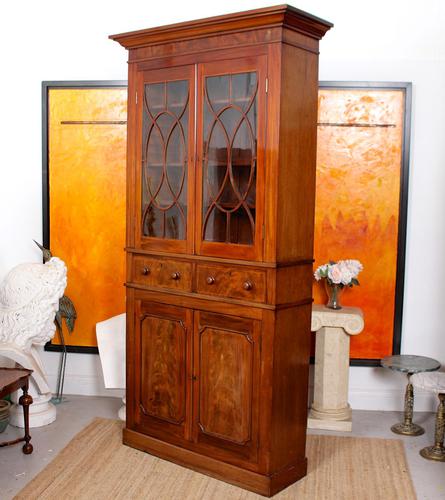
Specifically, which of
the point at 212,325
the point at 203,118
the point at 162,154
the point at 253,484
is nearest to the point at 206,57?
the point at 203,118

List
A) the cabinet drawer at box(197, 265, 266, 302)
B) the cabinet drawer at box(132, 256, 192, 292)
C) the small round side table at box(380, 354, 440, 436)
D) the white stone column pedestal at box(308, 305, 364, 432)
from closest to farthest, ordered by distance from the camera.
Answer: the cabinet drawer at box(197, 265, 266, 302) → the cabinet drawer at box(132, 256, 192, 292) → the small round side table at box(380, 354, 440, 436) → the white stone column pedestal at box(308, 305, 364, 432)

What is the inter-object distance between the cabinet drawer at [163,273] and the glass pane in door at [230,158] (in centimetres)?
25

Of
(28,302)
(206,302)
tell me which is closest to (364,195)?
(206,302)

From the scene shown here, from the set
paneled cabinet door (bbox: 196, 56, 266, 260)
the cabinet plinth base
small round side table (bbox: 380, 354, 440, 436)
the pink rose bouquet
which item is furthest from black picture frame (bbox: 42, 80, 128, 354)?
small round side table (bbox: 380, 354, 440, 436)

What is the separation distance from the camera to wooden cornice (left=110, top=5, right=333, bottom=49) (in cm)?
322

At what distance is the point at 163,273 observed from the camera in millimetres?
3871

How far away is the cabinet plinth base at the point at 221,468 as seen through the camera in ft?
11.5

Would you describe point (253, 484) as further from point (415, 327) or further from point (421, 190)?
point (421, 190)

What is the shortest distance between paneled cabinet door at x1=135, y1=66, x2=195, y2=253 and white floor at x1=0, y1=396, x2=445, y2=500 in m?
1.34

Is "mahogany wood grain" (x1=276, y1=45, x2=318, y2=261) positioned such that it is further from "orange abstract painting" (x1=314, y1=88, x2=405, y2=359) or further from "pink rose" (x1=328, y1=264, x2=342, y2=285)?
"orange abstract painting" (x1=314, y1=88, x2=405, y2=359)

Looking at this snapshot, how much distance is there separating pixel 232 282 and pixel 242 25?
127cm

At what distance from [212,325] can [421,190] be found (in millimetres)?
1889

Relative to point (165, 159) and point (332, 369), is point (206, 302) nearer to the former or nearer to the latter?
point (165, 159)

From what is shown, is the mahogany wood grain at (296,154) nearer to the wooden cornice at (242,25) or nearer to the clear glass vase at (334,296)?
the wooden cornice at (242,25)
